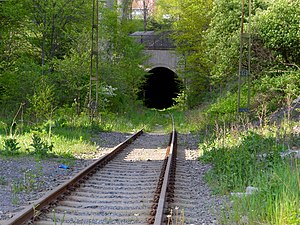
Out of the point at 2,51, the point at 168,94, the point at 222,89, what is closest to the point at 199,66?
the point at 222,89

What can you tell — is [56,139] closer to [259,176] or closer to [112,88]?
[259,176]

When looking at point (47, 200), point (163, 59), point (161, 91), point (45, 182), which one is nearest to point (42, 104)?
point (45, 182)

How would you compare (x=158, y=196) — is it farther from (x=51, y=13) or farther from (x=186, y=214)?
(x=51, y=13)

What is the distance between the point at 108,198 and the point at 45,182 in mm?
1540

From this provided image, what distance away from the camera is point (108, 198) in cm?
703

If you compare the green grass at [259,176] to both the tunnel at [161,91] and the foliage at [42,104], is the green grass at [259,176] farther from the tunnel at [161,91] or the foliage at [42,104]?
the tunnel at [161,91]

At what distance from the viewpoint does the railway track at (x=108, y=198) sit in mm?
5652

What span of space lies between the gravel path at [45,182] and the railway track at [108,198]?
34 centimetres

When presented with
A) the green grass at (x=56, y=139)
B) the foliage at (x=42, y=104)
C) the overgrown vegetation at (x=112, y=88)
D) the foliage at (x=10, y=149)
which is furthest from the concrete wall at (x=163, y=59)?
the foliage at (x=10, y=149)

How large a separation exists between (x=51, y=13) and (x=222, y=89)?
11.8 metres

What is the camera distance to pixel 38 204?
232 inches

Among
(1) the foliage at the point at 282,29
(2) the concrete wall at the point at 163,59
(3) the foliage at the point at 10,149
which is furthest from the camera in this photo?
(2) the concrete wall at the point at 163,59

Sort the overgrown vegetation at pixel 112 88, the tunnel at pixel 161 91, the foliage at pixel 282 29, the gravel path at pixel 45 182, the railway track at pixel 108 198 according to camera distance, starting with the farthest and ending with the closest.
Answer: the tunnel at pixel 161 91 < the foliage at pixel 282 29 < the overgrown vegetation at pixel 112 88 < the gravel path at pixel 45 182 < the railway track at pixel 108 198

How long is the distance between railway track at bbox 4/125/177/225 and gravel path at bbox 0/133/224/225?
0.34 metres
